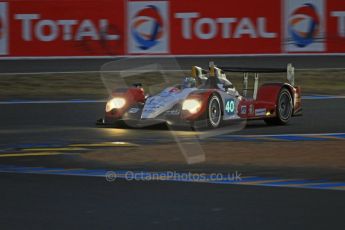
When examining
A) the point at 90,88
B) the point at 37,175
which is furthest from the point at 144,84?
the point at 37,175

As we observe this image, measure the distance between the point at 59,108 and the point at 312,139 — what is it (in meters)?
6.33

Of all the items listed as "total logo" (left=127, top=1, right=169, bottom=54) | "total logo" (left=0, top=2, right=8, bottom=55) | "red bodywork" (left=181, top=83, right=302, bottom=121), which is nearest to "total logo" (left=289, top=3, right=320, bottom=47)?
"total logo" (left=127, top=1, right=169, bottom=54)

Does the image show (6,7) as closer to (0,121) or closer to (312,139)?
(0,121)

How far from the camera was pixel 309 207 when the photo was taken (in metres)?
7.05

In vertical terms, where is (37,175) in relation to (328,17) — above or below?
below

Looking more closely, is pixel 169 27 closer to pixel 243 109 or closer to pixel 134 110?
pixel 243 109

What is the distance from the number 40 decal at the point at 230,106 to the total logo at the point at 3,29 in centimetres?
1196

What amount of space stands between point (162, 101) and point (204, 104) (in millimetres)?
659

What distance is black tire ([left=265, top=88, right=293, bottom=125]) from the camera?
1355 centimetres

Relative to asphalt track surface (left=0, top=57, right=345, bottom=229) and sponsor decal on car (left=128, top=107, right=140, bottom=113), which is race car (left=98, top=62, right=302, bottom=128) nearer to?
sponsor decal on car (left=128, top=107, right=140, bottom=113)

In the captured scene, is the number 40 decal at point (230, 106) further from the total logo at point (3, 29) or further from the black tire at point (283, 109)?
the total logo at point (3, 29)

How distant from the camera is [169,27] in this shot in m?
23.7

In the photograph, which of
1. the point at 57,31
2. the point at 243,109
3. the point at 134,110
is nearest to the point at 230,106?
the point at 243,109

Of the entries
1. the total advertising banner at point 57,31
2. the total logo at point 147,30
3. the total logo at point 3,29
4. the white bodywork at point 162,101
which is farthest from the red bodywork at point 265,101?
the total logo at point 3,29
